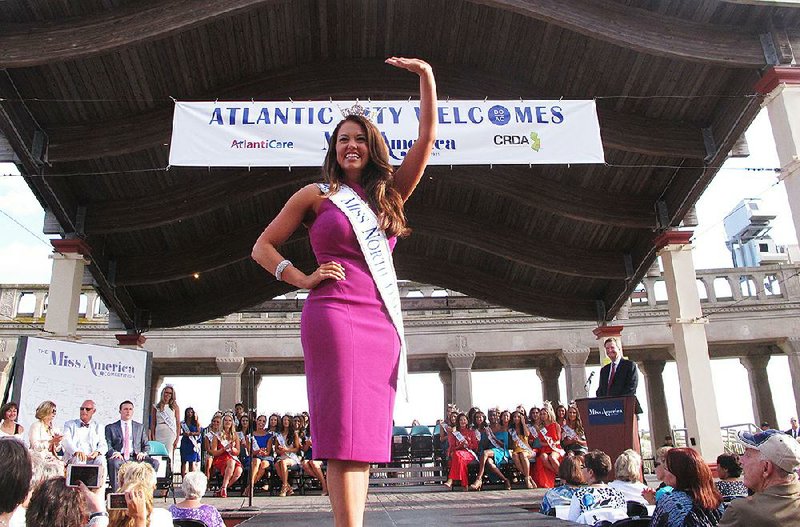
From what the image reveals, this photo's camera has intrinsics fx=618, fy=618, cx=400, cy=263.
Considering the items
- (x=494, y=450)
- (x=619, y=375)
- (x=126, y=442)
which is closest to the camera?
(x=619, y=375)

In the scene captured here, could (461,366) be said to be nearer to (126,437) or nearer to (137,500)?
(126,437)

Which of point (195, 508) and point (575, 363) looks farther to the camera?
point (575, 363)

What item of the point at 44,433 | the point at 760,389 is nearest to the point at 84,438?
the point at 44,433

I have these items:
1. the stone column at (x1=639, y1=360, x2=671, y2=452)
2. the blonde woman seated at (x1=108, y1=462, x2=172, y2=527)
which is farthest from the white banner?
the stone column at (x1=639, y1=360, x2=671, y2=452)

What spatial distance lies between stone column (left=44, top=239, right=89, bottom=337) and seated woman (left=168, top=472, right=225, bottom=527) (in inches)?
268

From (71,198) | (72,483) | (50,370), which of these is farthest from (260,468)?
(72,483)

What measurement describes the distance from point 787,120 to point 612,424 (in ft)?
13.9

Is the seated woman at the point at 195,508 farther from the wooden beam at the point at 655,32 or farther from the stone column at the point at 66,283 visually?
the stone column at the point at 66,283

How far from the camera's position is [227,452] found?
1081 centimetres

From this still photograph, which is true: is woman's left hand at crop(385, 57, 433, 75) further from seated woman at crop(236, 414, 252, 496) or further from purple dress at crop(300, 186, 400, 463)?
seated woman at crop(236, 414, 252, 496)

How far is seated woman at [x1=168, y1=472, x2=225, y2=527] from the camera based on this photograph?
4.05 meters

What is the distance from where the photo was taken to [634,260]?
1240cm

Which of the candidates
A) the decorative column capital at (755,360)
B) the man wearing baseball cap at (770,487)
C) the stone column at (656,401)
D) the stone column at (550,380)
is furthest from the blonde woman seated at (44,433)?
the decorative column capital at (755,360)

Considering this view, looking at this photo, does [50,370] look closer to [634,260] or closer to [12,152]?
[12,152]
